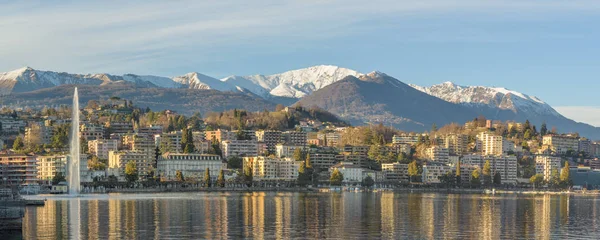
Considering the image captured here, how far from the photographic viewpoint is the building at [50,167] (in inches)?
6053

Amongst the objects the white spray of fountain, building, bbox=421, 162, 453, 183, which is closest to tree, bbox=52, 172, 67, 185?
the white spray of fountain

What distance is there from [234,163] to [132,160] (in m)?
25.0

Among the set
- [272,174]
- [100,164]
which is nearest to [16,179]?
[100,164]

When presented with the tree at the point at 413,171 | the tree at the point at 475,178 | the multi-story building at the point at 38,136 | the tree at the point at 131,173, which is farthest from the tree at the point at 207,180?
the tree at the point at 475,178

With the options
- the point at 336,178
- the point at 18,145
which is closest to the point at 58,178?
the point at 18,145

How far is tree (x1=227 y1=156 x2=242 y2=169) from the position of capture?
184750 millimetres

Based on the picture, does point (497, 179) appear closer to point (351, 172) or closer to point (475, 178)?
point (475, 178)

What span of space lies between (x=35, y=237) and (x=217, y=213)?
2611 cm

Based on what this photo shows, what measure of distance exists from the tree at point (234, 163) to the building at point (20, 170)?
4043cm

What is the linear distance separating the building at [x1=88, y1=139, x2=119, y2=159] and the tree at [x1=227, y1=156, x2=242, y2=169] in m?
22.2

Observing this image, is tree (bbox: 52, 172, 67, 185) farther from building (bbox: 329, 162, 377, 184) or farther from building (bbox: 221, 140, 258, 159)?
building (bbox: 329, 162, 377, 184)

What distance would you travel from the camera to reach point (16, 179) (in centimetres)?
15638

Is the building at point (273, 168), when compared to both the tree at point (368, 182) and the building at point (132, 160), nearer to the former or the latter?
the tree at point (368, 182)

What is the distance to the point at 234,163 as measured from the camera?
185 meters
